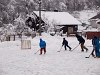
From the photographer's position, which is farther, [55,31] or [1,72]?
[55,31]

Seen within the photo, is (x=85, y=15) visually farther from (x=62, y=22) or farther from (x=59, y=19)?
(x=62, y=22)

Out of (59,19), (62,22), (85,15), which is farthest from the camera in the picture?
(85,15)

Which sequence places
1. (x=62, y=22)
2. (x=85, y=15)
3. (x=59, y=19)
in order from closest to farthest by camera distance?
(x=62, y=22), (x=59, y=19), (x=85, y=15)

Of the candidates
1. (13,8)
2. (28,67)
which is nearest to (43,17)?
(13,8)

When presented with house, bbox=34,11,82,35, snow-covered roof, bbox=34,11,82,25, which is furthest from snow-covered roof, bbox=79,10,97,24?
house, bbox=34,11,82,35

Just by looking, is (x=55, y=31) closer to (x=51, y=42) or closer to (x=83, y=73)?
(x=51, y=42)

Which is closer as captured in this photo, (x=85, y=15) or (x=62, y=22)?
(x=62, y=22)

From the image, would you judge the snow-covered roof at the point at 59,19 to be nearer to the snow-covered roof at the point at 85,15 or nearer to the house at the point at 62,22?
the house at the point at 62,22

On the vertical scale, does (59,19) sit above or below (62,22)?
above

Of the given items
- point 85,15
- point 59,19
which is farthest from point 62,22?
point 85,15

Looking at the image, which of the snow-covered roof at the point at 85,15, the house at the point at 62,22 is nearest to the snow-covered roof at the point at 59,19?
the house at the point at 62,22

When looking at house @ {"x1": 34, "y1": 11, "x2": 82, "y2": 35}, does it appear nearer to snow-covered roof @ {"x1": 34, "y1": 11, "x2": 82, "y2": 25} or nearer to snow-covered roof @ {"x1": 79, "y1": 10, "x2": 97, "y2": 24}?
snow-covered roof @ {"x1": 34, "y1": 11, "x2": 82, "y2": 25}

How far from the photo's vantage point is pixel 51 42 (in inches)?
1225

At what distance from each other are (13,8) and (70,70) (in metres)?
45.0
